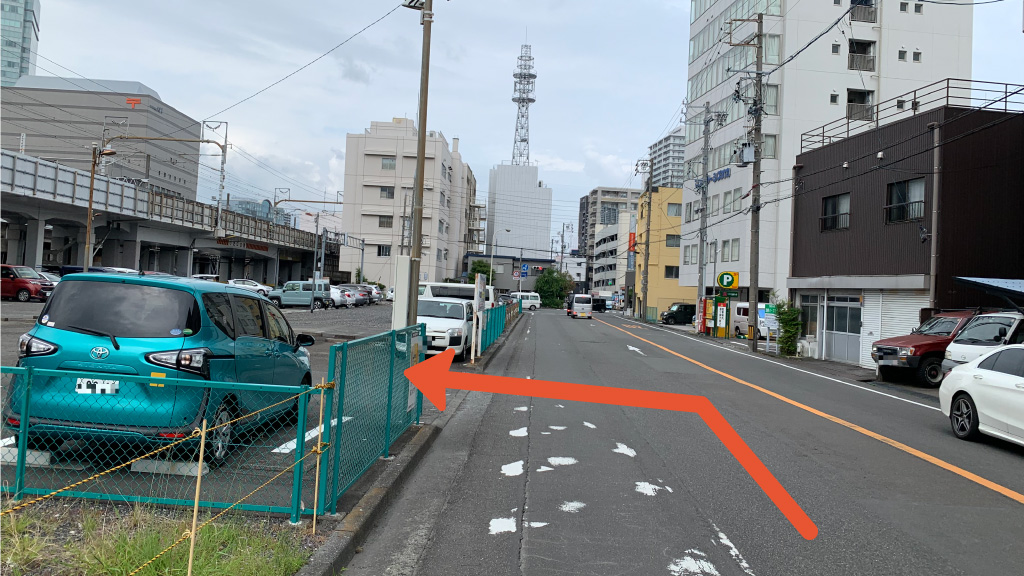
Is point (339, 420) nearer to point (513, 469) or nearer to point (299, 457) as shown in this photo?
point (299, 457)

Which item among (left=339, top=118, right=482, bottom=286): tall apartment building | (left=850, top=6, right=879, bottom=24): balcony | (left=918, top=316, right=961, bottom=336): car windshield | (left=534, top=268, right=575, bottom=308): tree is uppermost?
(left=850, top=6, right=879, bottom=24): balcony

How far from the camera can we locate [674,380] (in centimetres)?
1561

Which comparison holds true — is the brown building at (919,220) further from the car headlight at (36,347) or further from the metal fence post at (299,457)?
the car headlight at (36,347)

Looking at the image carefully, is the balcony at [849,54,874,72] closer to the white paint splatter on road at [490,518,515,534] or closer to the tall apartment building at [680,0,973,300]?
the tall apartment building at [680,0,973,300]

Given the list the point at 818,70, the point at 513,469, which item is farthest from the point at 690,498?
the point at 818,70

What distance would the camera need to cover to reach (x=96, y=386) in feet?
18.3

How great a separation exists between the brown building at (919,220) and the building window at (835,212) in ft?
0.23

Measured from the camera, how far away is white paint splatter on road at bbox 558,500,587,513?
6047 millimetres

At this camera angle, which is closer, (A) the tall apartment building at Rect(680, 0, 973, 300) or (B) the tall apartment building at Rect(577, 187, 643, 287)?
(A) the tall apartment building at Rect(680, 0, 973, 300)

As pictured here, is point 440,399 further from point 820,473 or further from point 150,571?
point 150,571

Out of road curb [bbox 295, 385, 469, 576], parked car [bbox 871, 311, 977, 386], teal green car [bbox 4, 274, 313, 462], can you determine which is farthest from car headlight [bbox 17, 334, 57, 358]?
parked car [bbox 871, 311, 977, 386]

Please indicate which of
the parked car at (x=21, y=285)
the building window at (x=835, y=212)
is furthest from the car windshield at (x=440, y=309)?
the parked car at (x=21, y=285)

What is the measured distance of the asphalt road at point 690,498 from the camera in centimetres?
Result: 496
